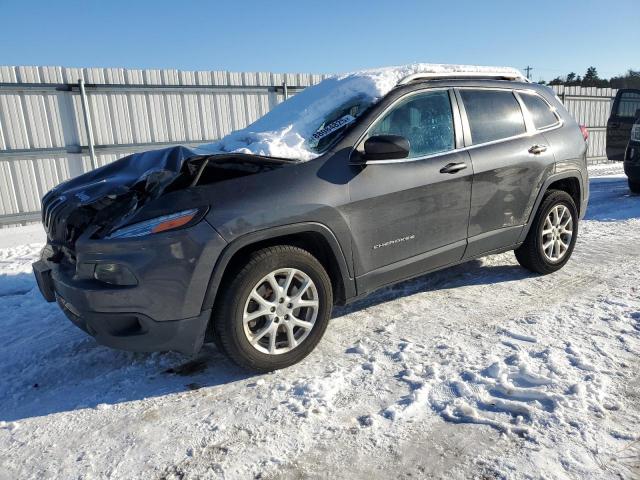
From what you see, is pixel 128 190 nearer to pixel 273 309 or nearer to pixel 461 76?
pixel 273 309

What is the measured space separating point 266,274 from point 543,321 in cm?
210

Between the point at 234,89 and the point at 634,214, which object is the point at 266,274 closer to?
the point at 634,214

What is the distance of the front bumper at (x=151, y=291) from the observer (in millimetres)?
2479

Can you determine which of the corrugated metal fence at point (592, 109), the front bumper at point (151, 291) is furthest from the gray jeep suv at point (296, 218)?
the corrugated metal fence at point (592, 109)

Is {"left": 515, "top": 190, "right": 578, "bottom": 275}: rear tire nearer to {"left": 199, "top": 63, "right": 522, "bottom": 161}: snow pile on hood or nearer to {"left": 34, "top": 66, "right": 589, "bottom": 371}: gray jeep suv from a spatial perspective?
{"left": 34, "top": 66, "right": 589, "bottom": 371}: gray jeep suv

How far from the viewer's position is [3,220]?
26.4 ft

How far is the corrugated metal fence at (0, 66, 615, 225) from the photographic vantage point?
26.2 feet

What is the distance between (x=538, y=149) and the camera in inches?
159

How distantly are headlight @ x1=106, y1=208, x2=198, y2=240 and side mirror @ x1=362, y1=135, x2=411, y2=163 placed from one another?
118 centimetres

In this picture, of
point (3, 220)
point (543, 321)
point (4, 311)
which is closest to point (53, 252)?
point (4, 311)

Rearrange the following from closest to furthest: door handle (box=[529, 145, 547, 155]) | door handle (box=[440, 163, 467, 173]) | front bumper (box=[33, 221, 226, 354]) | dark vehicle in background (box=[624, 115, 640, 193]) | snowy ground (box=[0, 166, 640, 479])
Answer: snowy ground (box=[0, 166, 640, 479]) < front bumper (box=[33, 221, 226, 354]) < door handle (box=[440, 163, 467, 173]) < door handle (box=[529, 145, 547, 155]) < dark vehicle in background (box=[624, 115, 640, 193])

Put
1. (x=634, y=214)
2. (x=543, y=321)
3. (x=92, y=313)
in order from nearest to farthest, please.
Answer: (x=92, y=313)
(x=543, y=321)
(x=634, y=214)

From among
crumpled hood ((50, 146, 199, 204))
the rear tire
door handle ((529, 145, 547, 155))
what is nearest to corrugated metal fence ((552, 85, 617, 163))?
the rear tire

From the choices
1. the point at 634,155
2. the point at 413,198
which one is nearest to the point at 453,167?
the point at 413,198
